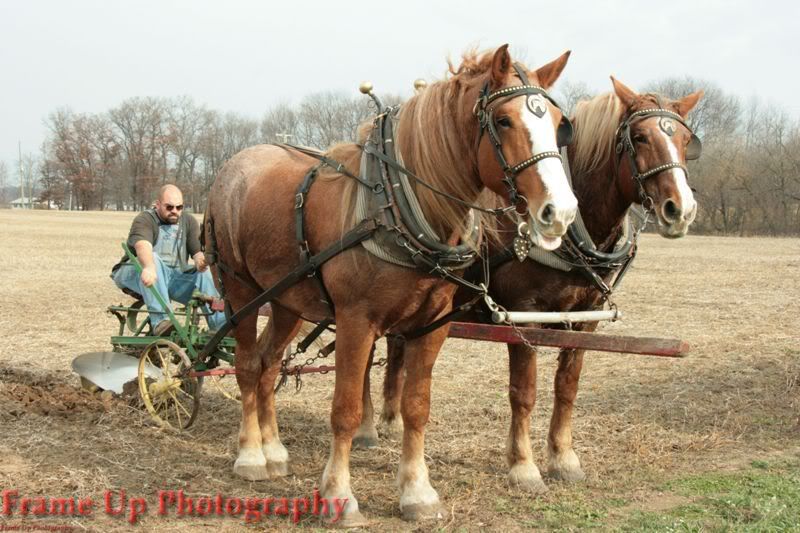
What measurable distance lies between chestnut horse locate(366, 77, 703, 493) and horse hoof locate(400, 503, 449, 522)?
0.74 meters

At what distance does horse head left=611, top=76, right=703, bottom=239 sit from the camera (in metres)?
4.04

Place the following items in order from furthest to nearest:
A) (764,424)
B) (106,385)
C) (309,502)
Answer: (106,385) < (764,424) < (309,502)

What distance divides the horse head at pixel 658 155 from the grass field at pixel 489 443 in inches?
64.4

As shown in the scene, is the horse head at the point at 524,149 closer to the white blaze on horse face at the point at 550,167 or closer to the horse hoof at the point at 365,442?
the white blaze on horse face at the point at 550,167

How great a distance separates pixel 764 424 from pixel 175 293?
5060mm

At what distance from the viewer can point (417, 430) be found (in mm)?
4164

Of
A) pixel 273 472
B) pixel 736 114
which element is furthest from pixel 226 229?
pixel 736 114

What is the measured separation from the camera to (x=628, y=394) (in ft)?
22.3

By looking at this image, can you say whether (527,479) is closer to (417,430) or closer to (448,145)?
(417,430)

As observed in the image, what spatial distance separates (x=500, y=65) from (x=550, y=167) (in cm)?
56

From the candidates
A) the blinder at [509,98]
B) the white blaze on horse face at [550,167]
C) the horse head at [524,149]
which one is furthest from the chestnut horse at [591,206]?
the white blaze on horse face at [550,167]

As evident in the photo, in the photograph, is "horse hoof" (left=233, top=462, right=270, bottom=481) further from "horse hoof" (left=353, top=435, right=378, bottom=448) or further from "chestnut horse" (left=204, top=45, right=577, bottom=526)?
"horse hoof" (left=353, top=435, right=378, bottom=448)

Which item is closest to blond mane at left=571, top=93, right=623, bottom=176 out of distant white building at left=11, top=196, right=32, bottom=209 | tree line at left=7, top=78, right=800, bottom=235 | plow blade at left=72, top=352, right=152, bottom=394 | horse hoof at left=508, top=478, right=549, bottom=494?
horse hoof at left=508, top=478, right=549, bottom=494

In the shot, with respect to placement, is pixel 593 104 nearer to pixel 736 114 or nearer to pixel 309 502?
pixel 309 502
